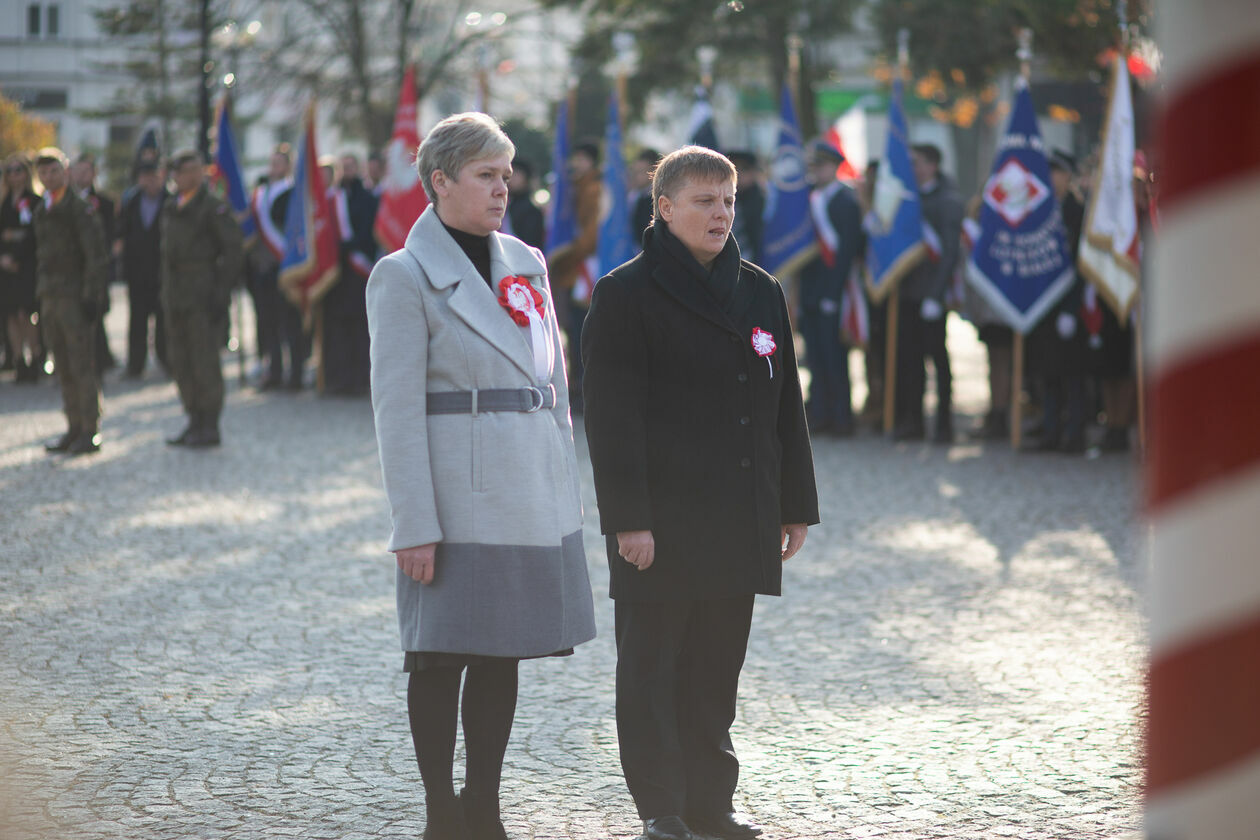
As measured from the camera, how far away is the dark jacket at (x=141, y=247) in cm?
1628

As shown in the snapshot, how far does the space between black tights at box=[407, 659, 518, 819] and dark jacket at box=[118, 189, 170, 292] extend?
520 inches

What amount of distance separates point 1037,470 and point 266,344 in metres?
8.79

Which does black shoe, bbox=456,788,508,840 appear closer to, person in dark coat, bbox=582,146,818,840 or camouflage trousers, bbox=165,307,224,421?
person in dark coat, bbox=582,146,818,840

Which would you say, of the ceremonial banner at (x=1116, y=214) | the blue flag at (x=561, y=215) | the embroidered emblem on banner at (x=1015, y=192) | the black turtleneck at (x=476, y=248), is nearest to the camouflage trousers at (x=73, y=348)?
the blue flag at (x=561, y=215)

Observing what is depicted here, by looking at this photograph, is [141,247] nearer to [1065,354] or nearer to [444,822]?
[1065,354]

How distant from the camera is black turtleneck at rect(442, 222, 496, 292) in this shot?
4.03 metres

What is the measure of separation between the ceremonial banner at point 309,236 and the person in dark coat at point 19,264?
2.56 meters

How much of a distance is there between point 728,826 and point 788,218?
32.5 feet

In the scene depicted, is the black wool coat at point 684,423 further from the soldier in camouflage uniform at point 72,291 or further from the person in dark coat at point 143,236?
the person in dark coat at point 143,236

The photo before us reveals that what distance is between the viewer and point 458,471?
3895 millimetres

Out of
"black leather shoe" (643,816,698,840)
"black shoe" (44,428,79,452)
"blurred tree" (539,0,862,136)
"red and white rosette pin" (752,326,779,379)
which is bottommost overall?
"black leather shoe" (643,816,698,840)

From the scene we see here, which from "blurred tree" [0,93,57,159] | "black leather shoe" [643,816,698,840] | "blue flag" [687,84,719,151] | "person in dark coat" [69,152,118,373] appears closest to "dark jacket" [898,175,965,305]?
"blue flag" [687,84,719,151]

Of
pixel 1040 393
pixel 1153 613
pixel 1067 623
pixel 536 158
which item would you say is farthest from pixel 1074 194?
pixel 536 158

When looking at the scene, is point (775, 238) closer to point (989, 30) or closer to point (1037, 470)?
point (1037, 470)
